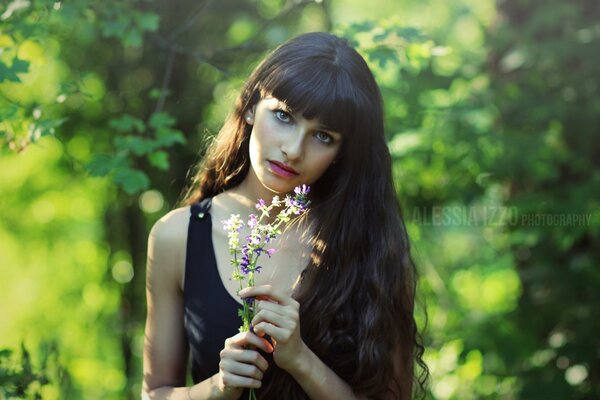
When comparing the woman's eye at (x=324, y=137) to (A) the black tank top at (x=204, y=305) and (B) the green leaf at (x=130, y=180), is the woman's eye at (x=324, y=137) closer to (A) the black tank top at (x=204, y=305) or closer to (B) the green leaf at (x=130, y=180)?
(A) the black tank top at (x=204, y=305)

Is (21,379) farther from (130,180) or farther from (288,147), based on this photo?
(288,147)

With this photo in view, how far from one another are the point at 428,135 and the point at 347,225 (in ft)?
5.51

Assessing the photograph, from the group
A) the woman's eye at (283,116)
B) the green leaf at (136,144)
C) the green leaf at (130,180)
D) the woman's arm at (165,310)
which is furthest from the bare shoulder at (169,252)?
the green leaf at (136,144)

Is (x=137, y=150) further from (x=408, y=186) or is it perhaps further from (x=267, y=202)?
(x=408, y=186)

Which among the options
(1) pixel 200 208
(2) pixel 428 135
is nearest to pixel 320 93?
(1) pixel 200 208

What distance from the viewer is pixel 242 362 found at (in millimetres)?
1944

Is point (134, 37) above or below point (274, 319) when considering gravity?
above

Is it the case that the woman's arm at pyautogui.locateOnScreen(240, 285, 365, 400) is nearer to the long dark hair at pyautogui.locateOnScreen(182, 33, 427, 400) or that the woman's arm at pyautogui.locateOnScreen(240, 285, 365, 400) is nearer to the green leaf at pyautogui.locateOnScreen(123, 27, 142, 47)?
the long dark hair at pyautogui.locateOnScreen(182, 33, 427, 400)

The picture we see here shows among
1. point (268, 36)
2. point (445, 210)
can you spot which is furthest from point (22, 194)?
point (445, 210)

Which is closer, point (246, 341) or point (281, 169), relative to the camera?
point (246, 341)

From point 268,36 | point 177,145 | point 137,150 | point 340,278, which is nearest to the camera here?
point 340,278

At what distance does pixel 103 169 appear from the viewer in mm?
3004

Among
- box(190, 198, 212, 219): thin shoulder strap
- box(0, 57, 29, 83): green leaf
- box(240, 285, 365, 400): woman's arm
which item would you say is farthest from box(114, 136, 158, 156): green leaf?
box(240, 285, 365, 400): woman's arm

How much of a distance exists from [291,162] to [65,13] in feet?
4.17
